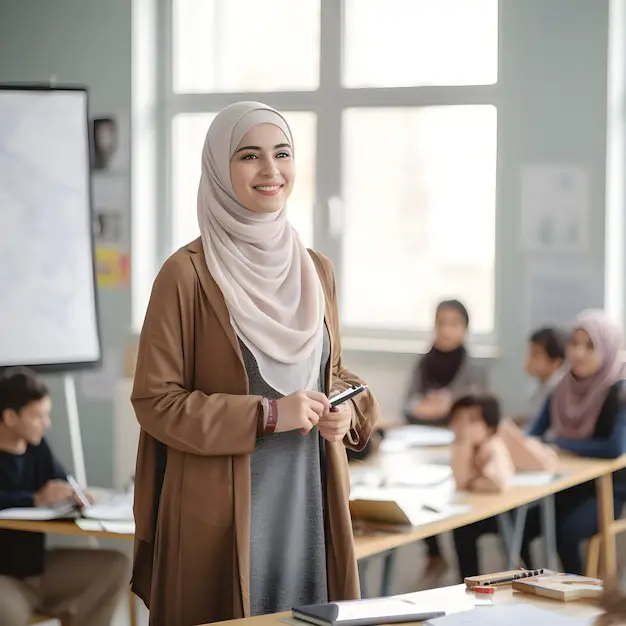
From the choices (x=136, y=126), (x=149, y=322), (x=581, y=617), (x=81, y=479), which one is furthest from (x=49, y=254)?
(x=581, y=617)

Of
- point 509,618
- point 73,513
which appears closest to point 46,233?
point 73,513

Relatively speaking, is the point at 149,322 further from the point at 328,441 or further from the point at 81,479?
the point at 81,479

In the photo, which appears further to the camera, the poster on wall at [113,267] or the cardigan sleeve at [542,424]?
the poster on wall at [113,267]

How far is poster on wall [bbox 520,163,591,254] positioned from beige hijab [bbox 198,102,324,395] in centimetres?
298

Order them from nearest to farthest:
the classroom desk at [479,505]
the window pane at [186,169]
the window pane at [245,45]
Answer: the classroom desk at [479,505] → the window pane at [245,45] → the window pane at [186,169]

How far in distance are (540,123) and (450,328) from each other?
0.99 m

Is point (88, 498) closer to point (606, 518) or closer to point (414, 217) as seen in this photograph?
point (606, 518)

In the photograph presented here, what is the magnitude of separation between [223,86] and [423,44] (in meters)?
1.12

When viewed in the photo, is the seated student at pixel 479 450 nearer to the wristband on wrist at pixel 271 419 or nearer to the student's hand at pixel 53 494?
the student's hand at pixel 53 494

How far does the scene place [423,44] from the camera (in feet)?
18.3

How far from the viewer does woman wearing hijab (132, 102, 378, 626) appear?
217 centimetres

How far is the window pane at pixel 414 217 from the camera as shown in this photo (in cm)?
553

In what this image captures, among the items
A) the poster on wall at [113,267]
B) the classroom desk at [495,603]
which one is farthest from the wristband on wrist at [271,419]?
the poster on wall at [113,267]

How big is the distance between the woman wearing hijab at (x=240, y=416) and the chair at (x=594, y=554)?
7.29 ft
